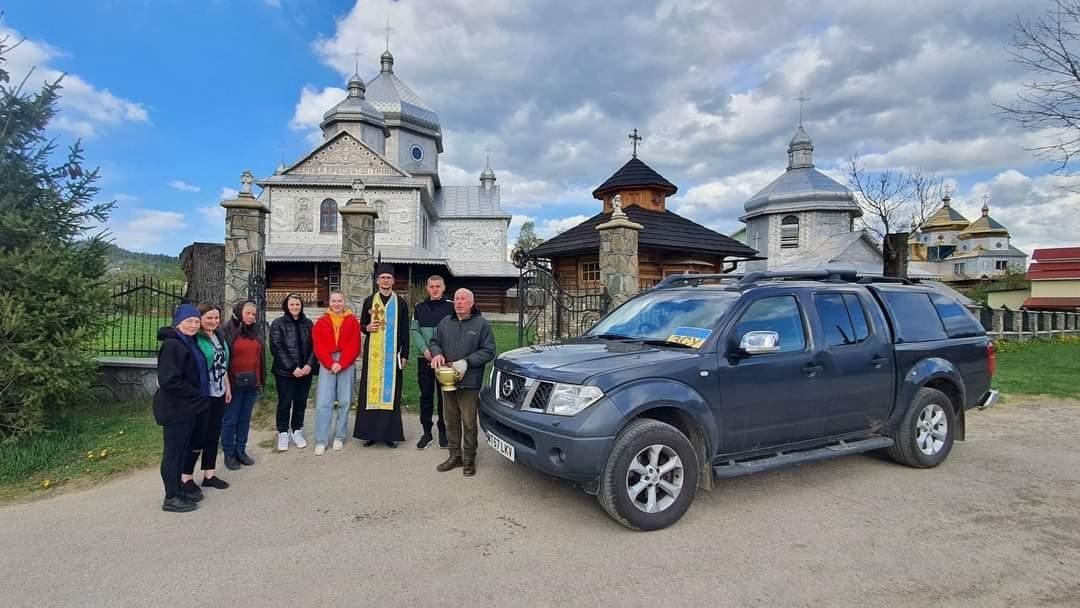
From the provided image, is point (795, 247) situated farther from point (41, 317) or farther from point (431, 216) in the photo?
point (41, 317)

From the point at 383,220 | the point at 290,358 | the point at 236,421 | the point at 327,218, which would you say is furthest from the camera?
the point at 383,220

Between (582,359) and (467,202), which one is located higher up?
(467,202)

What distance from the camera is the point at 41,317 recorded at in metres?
5.29

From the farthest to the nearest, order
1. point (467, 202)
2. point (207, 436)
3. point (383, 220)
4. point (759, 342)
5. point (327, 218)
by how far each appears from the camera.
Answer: point (467, 202), point (383, 220), point (327, 218), point (207, 436), point (759, 342)

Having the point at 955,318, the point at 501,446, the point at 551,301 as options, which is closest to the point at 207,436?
the point at 501,446

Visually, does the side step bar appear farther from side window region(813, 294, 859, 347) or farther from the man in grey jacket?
the man in grey jacket

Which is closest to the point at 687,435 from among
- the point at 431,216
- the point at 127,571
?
the point at 127,571

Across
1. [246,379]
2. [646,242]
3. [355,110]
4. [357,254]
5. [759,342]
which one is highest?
[355,110]

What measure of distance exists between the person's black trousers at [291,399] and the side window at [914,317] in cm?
604

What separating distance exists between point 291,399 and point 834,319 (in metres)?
5.56

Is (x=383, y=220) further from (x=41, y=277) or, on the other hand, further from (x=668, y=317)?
(x=668, y=317)

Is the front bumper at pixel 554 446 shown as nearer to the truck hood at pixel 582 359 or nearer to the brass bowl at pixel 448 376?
the truck hood at pixel 582 359

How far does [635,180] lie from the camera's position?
2053 cm

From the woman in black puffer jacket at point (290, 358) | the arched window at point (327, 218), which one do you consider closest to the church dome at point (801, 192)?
the arched window at point (327, 218)
